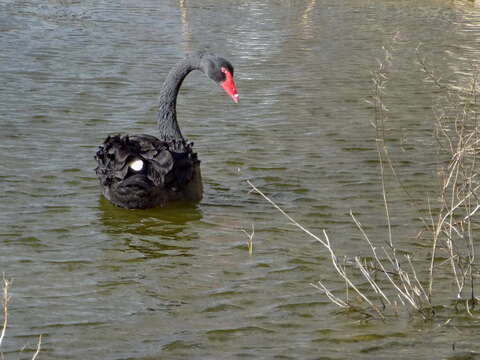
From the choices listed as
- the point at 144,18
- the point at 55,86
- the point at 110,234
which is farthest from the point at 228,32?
the point at 110,234

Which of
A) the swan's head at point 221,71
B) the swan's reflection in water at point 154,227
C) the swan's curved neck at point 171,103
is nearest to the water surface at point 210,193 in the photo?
the swan's reflection in water at point 154,227

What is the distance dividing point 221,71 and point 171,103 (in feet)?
1.63

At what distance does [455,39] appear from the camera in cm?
1778

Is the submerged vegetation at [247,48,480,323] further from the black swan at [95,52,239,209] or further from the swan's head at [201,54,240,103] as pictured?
the swan's head at [201,54,240,103]

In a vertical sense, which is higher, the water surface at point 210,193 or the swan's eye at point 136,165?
the swan's eye at point 136,165

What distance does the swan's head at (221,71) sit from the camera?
8.73 meters

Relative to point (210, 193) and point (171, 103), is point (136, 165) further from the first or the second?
point (171, 103)

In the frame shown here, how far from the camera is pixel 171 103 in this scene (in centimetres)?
877

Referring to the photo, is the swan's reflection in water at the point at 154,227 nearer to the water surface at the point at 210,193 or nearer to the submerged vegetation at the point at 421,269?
the water surface at the point at 210,193

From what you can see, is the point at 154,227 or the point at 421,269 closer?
the point at 421,269

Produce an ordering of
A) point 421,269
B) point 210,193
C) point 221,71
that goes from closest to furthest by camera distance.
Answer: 1. point 421,269
2. point 210,193
3. point 221,71

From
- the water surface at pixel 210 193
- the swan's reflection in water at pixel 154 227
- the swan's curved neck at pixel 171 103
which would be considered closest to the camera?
the water surface at pixel 210 193

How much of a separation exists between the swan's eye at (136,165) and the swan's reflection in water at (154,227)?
16.7 inches

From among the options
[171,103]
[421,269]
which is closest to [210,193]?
[171,103]
